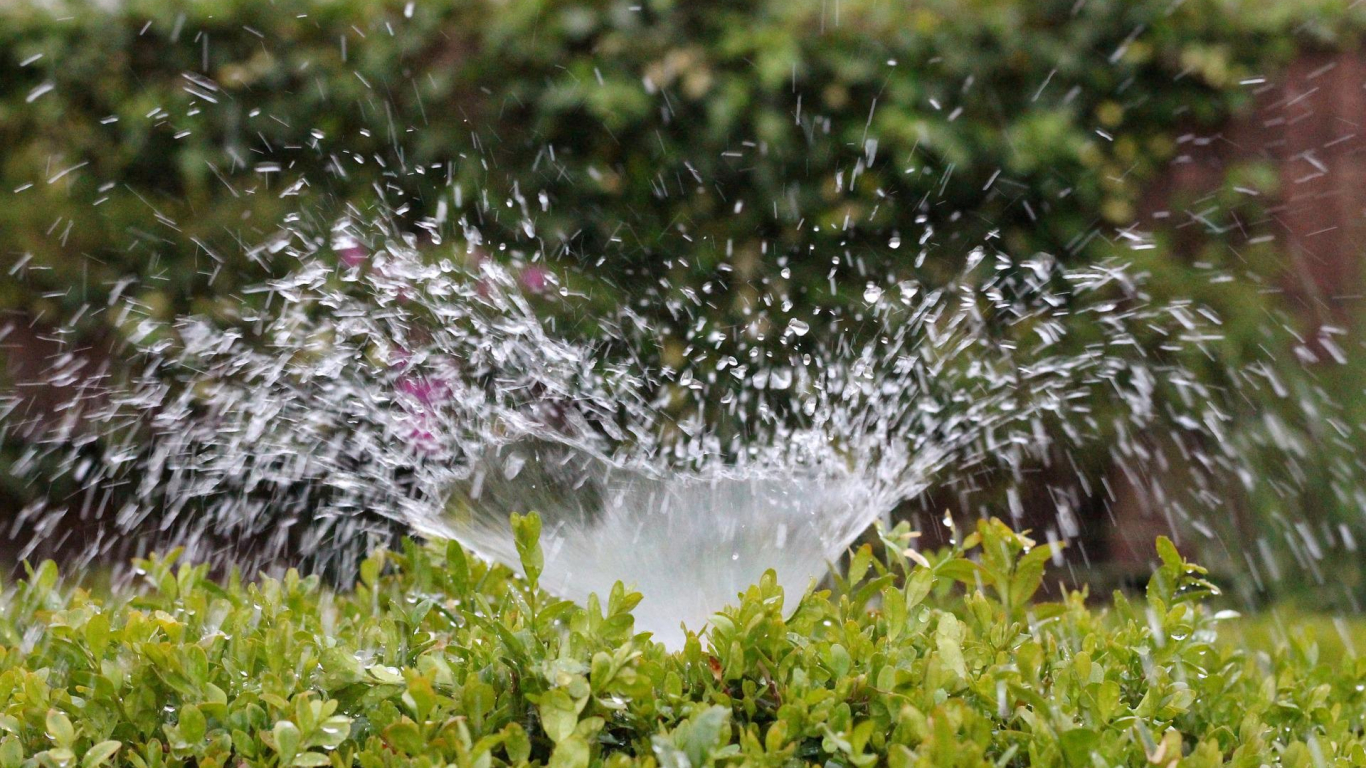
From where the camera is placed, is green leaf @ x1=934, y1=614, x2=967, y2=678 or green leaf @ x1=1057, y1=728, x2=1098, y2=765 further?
green leaf @ x1=934, y1=614, x2=967, y2=678

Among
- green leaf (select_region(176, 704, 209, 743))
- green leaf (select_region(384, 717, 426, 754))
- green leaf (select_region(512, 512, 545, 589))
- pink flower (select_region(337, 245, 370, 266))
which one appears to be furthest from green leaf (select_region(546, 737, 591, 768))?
pink flower (select_region(337, 245, 370, 266))

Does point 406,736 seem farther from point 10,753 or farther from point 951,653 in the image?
point 951,653

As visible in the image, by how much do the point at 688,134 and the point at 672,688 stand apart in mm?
3060

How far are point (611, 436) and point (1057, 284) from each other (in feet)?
5.82

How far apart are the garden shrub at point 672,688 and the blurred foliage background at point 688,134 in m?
2.56

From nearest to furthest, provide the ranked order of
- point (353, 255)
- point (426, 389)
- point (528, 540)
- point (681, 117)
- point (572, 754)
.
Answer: point (572, 754)
point (528, 540)
point (426, 389)
point (681, 117)
point (353, 255)

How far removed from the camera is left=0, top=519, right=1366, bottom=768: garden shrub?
1.31m

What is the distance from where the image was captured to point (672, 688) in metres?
1.40

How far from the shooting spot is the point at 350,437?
388cm

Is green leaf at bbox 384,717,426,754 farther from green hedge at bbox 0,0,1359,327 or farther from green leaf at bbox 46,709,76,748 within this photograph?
green hedge at bbox 0,0,1359,327

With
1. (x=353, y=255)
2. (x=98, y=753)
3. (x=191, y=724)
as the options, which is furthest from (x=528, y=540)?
(x=353, y=255)

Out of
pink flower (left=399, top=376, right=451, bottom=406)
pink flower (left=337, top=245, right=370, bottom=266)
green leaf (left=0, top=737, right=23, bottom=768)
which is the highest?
pink flower (left=337, top=245, right=370, bottom=266)

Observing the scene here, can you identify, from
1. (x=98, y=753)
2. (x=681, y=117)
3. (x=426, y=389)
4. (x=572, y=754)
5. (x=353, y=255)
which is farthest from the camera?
(x=353, y=255)

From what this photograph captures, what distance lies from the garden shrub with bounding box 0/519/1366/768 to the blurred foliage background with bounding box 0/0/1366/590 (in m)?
2.56
